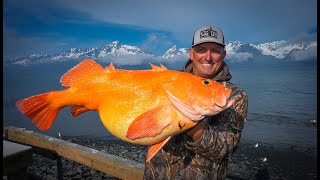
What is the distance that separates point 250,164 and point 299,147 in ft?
21.1

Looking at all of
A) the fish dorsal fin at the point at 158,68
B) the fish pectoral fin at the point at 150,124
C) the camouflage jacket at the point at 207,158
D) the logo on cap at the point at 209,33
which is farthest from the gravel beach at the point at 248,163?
the fish pectoral fin at the point at 150,124

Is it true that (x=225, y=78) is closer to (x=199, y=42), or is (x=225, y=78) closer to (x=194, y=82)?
(x=199, y=42)

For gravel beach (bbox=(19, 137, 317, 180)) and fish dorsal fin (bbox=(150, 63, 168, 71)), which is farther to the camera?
gravel beach (bbox=(19, 137, 317, 180))

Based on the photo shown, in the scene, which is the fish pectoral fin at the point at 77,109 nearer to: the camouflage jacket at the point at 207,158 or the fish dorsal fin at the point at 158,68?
the fish dorsal fin at the point at 158,68

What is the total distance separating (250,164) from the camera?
43.3ft

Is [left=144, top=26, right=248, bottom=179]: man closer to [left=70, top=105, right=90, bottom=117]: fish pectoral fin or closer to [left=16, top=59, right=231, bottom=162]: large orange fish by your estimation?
[left=16, top=59, right=231, bottom=162]: large orange fish

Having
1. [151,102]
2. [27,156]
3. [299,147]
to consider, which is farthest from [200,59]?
[299,147]

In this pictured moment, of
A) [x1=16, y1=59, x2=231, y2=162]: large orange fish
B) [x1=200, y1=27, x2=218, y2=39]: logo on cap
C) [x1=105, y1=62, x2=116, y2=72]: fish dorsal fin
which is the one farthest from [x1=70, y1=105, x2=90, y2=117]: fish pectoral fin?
[x1=200, y1=27, x2=218, y2=39]: logo on cap

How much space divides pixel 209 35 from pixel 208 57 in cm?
31

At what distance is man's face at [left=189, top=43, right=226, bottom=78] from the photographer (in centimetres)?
364

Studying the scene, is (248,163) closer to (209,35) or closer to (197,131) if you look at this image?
(209,35)

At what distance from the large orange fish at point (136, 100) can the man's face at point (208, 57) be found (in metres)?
1.21

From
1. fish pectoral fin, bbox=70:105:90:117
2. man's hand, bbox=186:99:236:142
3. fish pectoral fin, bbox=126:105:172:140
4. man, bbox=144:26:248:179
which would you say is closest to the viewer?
fish pectoral fin, bbox=126:105:172:140

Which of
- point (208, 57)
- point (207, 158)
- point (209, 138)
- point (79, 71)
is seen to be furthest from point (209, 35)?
point (79, 71)
